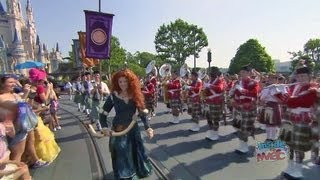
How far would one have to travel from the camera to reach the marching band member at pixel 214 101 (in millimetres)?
9000

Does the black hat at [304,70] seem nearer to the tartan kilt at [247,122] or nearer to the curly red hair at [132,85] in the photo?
the tartan kilt at [247,122]

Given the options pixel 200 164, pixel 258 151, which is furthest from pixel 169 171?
pixel 258 151

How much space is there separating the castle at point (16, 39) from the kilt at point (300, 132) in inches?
2871

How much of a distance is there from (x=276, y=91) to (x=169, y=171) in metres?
2.96

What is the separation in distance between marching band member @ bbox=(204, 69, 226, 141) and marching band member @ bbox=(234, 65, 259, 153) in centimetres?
102

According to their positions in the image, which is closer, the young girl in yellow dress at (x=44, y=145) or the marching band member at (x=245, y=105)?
the young girl in yellow dress at (x=44, y=145)

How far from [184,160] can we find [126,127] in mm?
2510

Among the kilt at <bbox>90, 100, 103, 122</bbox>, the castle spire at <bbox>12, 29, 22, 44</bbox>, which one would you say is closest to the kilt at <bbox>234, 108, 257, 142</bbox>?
the kilt at <bbox>90, 100, 103, 122</bbox>

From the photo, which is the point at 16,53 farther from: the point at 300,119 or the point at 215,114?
the point at 300,119

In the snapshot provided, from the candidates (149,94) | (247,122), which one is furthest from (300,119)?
(149,94)

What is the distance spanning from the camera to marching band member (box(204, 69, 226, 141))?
9.00 metres

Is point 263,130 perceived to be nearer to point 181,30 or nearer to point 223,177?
point 223,177

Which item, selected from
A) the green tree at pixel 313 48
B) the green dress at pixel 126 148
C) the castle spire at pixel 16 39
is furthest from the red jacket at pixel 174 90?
the castle spire at pixel 16 39

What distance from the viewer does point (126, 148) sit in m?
4.90
